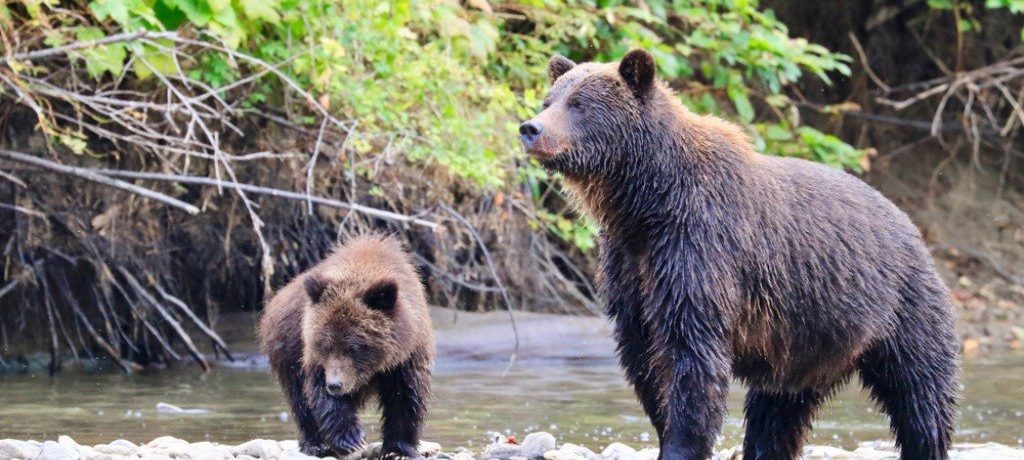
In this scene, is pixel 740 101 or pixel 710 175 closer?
pixel 710 175

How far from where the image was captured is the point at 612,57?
41.3 ft

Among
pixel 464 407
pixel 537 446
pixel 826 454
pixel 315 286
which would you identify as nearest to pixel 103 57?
pixel 315 286

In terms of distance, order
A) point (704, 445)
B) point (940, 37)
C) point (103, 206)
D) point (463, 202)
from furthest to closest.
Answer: point (940, 37), point (463, 202), point (103, 206), point (704, 445)

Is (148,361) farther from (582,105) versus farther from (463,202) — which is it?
(582,105)

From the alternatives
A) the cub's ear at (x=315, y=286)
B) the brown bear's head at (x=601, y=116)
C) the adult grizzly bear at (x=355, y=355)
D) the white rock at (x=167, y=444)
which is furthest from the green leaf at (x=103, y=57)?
the brown bear's head at (x=601, y=116)

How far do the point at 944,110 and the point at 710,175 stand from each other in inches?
483

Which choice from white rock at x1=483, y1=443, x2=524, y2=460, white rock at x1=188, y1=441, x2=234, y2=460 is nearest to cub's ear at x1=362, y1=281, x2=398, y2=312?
white rock at x1=483, y1=443, x2=524, y2=460

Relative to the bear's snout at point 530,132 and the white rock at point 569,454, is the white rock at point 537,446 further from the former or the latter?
the bear's snout at point 530,132

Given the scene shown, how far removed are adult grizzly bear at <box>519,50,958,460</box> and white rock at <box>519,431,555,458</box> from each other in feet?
3.22

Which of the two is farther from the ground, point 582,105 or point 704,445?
point 582,105

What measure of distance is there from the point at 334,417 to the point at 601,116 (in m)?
2.33

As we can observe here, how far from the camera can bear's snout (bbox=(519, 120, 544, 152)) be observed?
5.51 m

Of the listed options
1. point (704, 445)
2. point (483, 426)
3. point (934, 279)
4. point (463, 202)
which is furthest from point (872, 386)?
point (463, 202)

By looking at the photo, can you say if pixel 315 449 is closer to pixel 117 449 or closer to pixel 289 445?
pixel 289 445
